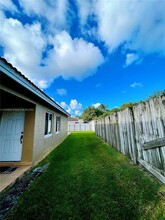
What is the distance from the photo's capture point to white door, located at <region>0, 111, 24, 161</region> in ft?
15.6

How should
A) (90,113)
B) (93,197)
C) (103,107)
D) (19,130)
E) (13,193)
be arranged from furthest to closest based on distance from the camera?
(103,107)
(90,113)
(19,130)
(13,193)
(93,197)

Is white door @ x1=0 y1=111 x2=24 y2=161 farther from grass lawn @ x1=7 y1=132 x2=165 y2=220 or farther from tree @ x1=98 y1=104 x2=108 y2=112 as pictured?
tree @ x1=98 y1=104 x2=108 y2=112

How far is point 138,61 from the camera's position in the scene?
11539 millimetres

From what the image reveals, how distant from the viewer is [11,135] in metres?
4.92

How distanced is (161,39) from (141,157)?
5172 mm

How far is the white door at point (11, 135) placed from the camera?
4746 millimetres

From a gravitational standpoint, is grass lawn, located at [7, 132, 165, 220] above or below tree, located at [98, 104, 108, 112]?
below

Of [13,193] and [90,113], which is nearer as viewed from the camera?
[13,193]

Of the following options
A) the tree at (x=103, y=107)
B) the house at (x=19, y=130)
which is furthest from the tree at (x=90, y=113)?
the house at (x=19, y=130)

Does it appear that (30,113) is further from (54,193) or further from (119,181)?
(119,181)

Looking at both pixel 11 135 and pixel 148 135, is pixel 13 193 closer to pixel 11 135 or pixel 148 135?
pixel 11 135

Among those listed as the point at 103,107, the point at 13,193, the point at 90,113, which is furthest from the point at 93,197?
the point at 103,107

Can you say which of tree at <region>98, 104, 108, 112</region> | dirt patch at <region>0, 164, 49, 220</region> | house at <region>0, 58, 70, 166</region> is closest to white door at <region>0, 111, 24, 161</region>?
house at <region>0, 58, 70, 166</region>

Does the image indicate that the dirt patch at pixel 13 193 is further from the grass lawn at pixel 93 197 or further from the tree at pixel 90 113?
the tree at pixel 90 113
